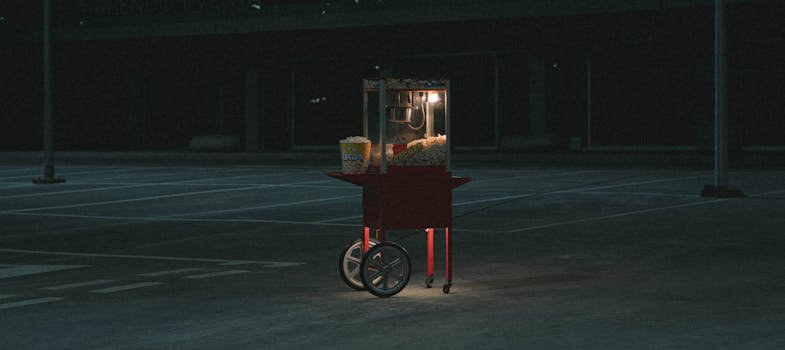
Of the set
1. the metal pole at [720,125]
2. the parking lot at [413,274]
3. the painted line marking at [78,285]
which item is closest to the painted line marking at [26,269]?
the parking lot at [413,274]

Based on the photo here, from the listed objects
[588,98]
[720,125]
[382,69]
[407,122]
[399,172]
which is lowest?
[399,172]

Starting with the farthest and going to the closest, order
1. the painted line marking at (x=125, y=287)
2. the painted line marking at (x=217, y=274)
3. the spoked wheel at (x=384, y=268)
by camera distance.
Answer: the painted line marking at (x=217, y=274)
the painted line marking at (x=125, y=287)
the spoked wheel at (x=384, y=268)

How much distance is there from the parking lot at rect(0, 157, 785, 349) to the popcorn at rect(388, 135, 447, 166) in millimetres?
1158

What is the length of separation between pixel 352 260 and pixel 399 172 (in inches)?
40.3

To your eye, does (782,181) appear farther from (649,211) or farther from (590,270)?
(590,270)

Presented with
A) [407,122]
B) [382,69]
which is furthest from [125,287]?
Result: [382,69]

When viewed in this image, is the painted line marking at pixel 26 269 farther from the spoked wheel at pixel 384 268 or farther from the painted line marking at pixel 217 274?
the spoked wheel at pixel 384 268

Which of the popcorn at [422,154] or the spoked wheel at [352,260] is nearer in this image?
the popcorn at [422,154]

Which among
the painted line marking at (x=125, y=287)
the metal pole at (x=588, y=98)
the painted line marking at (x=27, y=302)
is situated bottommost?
the painted line marking at (x=27, y=302)

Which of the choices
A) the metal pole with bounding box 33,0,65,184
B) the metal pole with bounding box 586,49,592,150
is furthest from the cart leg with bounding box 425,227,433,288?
the metal pole with bounding box 586,49,592,150

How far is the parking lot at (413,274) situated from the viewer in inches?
333

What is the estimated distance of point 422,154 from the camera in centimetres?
1059

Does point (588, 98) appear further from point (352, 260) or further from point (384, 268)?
point (384, 268)

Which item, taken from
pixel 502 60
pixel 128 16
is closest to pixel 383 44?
pixel 502 60
